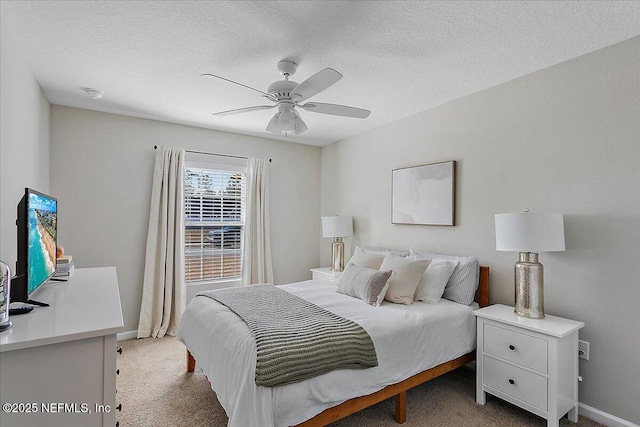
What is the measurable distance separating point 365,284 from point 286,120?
4.93 feet

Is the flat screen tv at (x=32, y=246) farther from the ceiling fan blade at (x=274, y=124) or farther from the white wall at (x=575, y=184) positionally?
the white wall at (x=575, y=184)

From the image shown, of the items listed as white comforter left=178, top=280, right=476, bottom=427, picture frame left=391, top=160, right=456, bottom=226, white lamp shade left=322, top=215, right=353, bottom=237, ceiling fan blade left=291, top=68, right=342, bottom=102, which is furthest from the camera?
white lamp shade left=322, top=215, right=353, bottom=237

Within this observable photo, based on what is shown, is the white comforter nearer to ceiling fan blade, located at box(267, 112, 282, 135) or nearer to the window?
ceiling fan blade, located at box(267, 112, 282, 135)

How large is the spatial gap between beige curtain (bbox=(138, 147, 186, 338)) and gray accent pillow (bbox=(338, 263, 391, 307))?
2031 mm

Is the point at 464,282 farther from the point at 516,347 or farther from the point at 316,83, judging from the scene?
the point at 316,83

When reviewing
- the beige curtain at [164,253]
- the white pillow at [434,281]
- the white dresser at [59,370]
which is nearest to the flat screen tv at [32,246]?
the white dresser at [59,370]

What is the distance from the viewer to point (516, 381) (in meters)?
2.24

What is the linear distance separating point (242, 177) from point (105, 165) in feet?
5.15

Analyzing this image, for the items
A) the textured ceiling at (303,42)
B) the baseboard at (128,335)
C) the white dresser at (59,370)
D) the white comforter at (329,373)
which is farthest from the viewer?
the baseboard at (128,335)

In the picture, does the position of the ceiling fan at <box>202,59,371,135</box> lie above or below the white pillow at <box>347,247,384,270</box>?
above

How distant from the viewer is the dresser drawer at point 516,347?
212cm

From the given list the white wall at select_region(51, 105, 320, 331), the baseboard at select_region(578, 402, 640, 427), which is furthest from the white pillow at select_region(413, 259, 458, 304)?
the white wall at select_region(51, 105, 320, 331)

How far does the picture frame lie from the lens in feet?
10.4

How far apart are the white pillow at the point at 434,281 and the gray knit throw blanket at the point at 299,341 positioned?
0.94 meters
